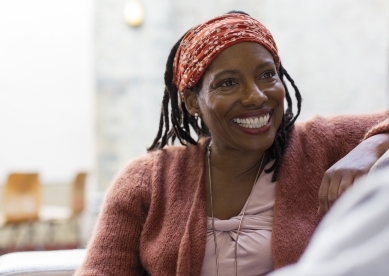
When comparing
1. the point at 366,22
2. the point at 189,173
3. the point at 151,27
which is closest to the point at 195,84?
the point at 189,173

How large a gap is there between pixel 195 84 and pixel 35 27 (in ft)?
20.3

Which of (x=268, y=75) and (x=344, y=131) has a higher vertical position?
(x=268, y=75)

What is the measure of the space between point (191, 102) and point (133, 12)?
5361mm

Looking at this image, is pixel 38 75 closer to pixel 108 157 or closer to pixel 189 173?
pixel 108 157

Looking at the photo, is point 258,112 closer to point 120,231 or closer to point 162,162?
point 162,162

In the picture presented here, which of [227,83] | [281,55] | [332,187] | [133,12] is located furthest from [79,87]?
[332,187]

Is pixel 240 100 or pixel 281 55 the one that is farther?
pixel 281 55

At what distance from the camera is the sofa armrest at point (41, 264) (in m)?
1.87

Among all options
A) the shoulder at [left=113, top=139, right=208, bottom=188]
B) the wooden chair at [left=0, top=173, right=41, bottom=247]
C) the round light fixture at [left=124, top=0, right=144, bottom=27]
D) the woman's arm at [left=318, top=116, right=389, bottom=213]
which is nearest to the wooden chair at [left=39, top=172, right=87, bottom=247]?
the wooden chair at [left=0, top=173, right=41, bottom=247]

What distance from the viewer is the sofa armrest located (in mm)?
1872

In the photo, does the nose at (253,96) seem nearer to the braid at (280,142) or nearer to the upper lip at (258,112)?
the upper lip at (258,112)

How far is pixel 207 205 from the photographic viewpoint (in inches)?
72.4

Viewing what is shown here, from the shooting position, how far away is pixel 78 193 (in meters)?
6.74

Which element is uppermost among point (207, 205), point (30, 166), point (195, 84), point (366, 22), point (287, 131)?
point (366, 22)
